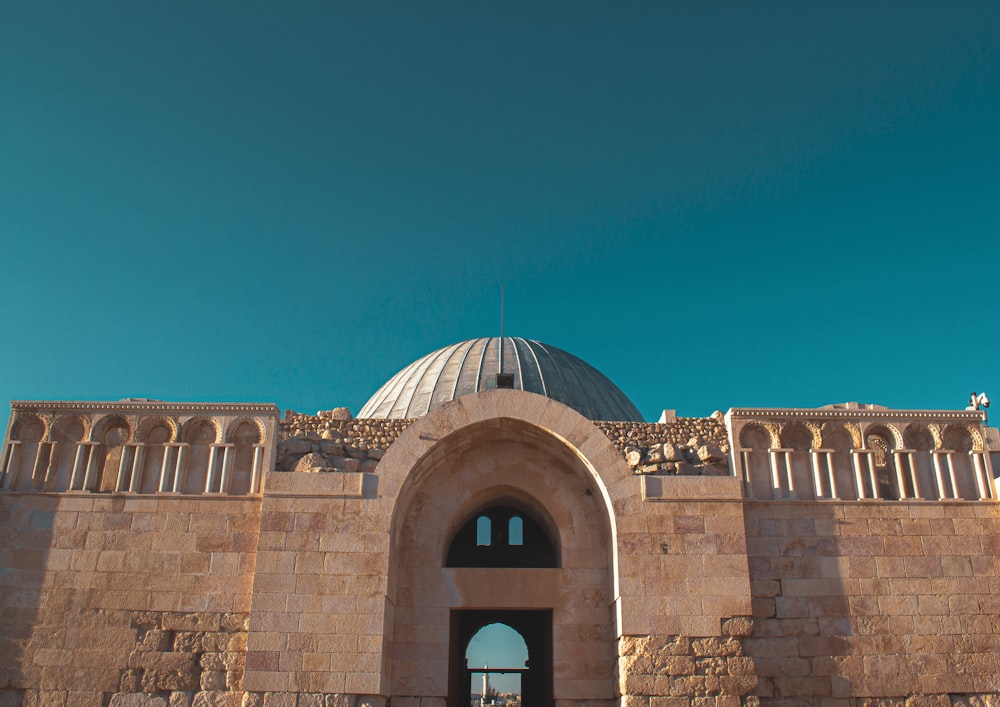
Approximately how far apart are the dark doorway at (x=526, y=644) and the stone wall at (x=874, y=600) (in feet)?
11.4

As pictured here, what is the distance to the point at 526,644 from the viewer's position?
16.7 metres

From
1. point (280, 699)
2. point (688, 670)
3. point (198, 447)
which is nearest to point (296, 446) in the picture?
point (198, 447)

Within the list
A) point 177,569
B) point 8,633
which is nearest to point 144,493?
point 177,569

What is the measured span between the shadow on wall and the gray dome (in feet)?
23.3

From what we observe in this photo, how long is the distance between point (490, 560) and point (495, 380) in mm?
4322

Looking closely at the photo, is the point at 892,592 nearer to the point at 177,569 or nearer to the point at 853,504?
the point at 853,504

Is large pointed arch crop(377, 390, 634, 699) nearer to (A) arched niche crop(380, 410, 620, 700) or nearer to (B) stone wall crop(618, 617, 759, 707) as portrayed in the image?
(A) arched niche crop(380, 410, 620, 700)

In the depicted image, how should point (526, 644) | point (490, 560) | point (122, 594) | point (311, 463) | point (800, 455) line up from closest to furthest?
1. point (122, 594)
2. point (311, 463)
3. point (800, 455)
4. point (490, 560)
5. point (526, 644)

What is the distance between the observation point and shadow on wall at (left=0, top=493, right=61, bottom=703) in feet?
37.2

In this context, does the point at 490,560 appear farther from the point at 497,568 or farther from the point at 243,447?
the point at 243,447

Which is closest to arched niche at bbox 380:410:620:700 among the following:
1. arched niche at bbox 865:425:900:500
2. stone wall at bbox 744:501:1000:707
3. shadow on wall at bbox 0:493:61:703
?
stone wall at bbox 744:501:1000:707

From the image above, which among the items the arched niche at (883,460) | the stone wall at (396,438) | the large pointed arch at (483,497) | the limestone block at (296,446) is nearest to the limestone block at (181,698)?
the large pointed arch at (483,497)

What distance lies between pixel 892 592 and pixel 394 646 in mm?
7439

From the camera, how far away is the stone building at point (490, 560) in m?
11.3
